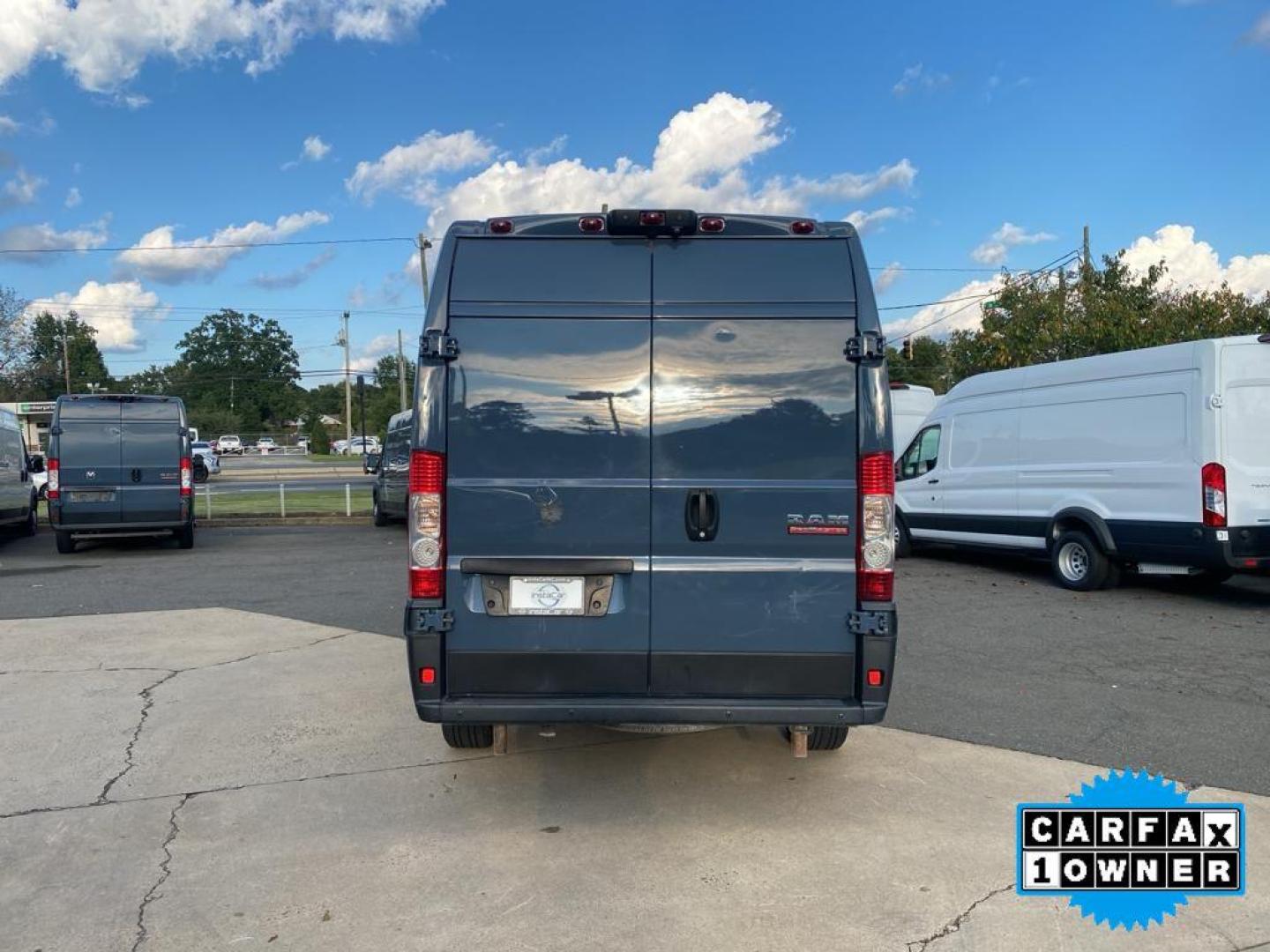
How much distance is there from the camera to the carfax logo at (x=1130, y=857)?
3359 millimetres

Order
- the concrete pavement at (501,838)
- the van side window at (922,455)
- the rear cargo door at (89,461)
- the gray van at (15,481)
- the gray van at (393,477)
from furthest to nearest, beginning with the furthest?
1. the gray van at (393,477)
2. the gray van at (15,481)
3. the rear cargo door at (89,461)
4. the van side window at (922,455)
5. the concrete pavement at (501,838)

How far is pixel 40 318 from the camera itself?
279ft

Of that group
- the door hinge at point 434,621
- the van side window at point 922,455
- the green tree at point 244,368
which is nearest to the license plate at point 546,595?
the door hinge at point 434,621

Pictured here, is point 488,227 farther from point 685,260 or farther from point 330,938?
point 330,938

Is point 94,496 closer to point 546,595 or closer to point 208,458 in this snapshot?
point 546,595

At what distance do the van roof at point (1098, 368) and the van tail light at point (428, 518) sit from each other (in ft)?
24.7

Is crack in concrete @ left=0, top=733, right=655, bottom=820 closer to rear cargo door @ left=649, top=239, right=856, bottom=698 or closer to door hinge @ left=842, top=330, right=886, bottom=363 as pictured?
rear cargo door @ left=649, top=239, right=856, bottom=698

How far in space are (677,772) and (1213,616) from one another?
6659 millimetres

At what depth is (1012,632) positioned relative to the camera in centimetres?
790

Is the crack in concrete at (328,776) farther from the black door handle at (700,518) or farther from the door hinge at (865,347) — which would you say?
the door hinge at (865,347)

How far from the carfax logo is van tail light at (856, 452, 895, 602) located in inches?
48.8

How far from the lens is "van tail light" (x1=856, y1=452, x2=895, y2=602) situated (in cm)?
371

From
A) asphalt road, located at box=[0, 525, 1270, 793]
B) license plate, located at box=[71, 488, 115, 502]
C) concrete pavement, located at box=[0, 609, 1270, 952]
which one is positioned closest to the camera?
concrete pavement, located at box=[0, 609, 1270, 952]

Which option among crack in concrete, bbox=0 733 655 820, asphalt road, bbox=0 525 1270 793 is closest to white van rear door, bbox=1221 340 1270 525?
asphalt road, bbox=0 525 1270 793
